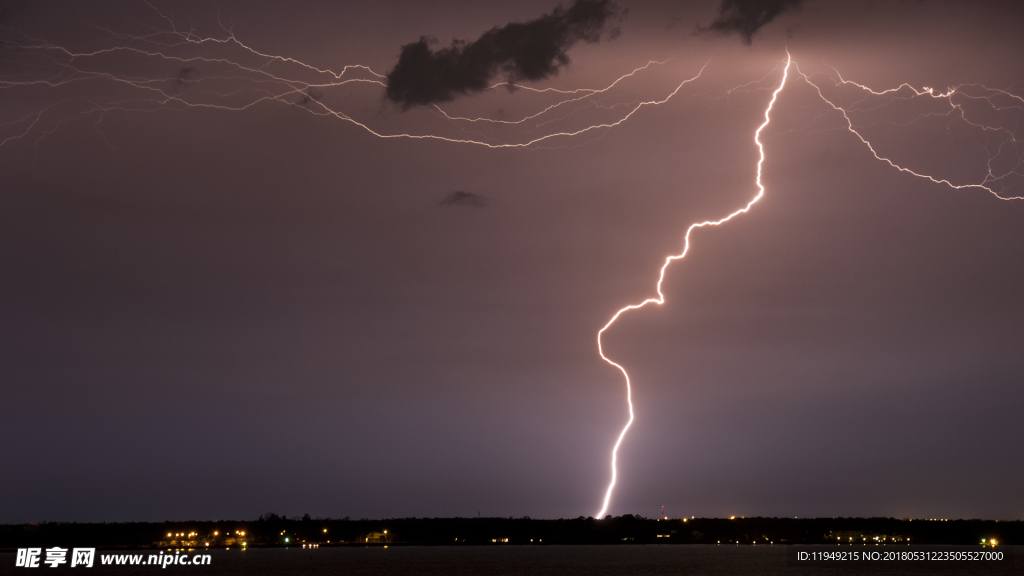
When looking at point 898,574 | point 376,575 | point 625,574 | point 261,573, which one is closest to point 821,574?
point 898,574

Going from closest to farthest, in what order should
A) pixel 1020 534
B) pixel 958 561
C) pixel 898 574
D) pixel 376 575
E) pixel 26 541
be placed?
pixel 376 575 < pixel 898 574 < pixel 958 561 < pixel 26 541 < pixel 1020 534

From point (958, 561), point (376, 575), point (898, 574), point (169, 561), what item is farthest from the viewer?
point (958, 561)

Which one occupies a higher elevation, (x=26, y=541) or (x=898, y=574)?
(x=26, y=541)

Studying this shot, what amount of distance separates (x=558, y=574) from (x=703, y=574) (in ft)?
44.5

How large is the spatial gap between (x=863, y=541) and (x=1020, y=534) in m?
31.0

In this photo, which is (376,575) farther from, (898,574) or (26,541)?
(26,541)

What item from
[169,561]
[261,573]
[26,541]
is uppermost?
[26,541]

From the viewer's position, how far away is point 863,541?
644ft

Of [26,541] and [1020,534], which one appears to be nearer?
[26,541]

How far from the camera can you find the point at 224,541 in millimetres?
195375

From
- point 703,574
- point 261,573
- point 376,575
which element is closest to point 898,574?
point 703,574

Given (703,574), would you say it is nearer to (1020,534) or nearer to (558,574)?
(558,574)

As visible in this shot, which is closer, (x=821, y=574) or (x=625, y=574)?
(x=625, y=574)

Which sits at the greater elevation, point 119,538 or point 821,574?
point 119,538
